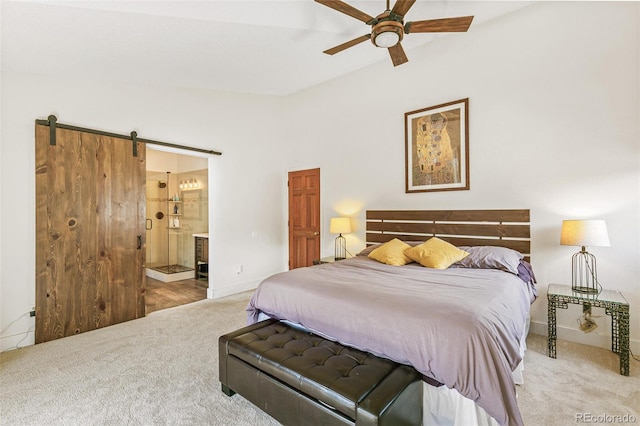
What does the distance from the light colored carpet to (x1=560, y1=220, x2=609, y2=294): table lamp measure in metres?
0.62

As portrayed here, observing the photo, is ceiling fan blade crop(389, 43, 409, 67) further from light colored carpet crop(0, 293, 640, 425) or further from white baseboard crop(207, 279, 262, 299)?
white baseboard crop(207, 279, 262, 299)

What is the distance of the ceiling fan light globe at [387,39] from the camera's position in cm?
236

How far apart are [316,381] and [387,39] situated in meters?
2.51

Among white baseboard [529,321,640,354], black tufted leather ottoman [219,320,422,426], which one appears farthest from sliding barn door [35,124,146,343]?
white baseboard [529,321,640,354]

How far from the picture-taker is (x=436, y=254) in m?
3.16

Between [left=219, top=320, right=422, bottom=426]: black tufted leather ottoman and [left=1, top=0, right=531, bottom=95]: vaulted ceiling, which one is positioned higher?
[left=1, top=0, right=531, bottom=95]: vaulted ceiling

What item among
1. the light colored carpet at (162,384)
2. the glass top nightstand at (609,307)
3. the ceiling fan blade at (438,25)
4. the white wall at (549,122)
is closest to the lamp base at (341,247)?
the white wall at (549,122)

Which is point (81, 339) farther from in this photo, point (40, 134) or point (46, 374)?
point (40, 134)

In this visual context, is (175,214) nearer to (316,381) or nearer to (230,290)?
(230,290)

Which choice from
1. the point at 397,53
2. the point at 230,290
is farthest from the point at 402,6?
the point at 230,290

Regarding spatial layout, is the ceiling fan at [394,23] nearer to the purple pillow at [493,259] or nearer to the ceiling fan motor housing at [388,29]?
the ceiling fan motor housing at [388,29]

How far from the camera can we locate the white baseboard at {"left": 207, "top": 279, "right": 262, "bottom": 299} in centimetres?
470

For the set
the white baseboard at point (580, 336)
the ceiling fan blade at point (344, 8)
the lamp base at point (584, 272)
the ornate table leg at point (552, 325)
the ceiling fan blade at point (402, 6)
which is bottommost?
the white baseboard at point (580, 336)

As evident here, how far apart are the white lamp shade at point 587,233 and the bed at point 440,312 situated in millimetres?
492
